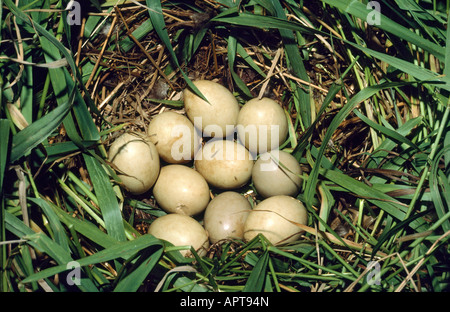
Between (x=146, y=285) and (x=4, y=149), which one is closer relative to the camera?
(x=4, y=149)

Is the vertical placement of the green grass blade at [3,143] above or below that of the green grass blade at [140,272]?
above

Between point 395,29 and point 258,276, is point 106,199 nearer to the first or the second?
point 258,276

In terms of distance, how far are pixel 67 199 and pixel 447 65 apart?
143 cm

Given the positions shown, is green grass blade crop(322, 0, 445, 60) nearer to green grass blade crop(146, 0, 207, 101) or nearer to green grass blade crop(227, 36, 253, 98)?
green grass blade crop(227, 36, 253, 98)

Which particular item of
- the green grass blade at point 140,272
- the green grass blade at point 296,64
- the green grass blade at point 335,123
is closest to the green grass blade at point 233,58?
the green grass blade at point 296,64

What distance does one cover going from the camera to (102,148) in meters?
1.55

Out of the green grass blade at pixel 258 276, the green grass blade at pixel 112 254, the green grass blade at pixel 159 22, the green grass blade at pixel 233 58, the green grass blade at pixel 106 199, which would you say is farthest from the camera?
the green grass blade at pixel 233 58

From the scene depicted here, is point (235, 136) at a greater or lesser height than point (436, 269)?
greater

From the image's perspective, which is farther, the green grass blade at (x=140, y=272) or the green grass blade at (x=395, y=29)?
the green grass blade at (x=395, y=29)

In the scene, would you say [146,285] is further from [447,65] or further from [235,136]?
[447,65]

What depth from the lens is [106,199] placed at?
1.47 meters

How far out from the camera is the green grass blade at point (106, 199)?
1.43m

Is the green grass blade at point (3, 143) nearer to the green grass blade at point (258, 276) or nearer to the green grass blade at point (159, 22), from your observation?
the green grass blade at point (159, 22)

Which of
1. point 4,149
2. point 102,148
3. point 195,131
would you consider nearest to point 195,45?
point 195,131
